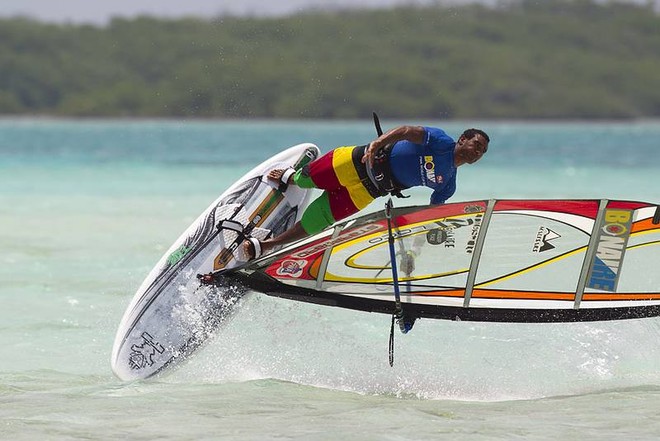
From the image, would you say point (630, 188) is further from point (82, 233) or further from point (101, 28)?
point (101, 28)

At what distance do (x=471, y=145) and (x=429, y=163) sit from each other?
0.92 feet

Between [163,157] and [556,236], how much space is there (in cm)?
3059

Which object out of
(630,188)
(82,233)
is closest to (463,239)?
(82,233)

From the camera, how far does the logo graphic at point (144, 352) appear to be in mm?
6328

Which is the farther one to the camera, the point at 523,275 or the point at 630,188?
the point at 630,188

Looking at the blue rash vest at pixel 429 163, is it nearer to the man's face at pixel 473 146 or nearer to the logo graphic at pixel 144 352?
the man's face at pixel 473 146

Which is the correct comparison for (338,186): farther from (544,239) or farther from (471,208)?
(544,239)

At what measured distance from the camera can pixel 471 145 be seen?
604cm

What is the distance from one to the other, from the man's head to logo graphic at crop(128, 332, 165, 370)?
2043 millimetres

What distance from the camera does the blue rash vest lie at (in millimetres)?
6125

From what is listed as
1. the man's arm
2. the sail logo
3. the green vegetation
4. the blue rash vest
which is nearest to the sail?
the sail logo

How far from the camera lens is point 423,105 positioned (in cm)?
11256

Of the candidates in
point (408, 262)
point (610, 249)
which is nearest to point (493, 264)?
point (408, 262)

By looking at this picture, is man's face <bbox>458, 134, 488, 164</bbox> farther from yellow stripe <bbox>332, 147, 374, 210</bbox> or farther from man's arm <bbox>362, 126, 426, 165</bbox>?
yellow stripe <bbox>332, 147, 374, 210</bbox>
